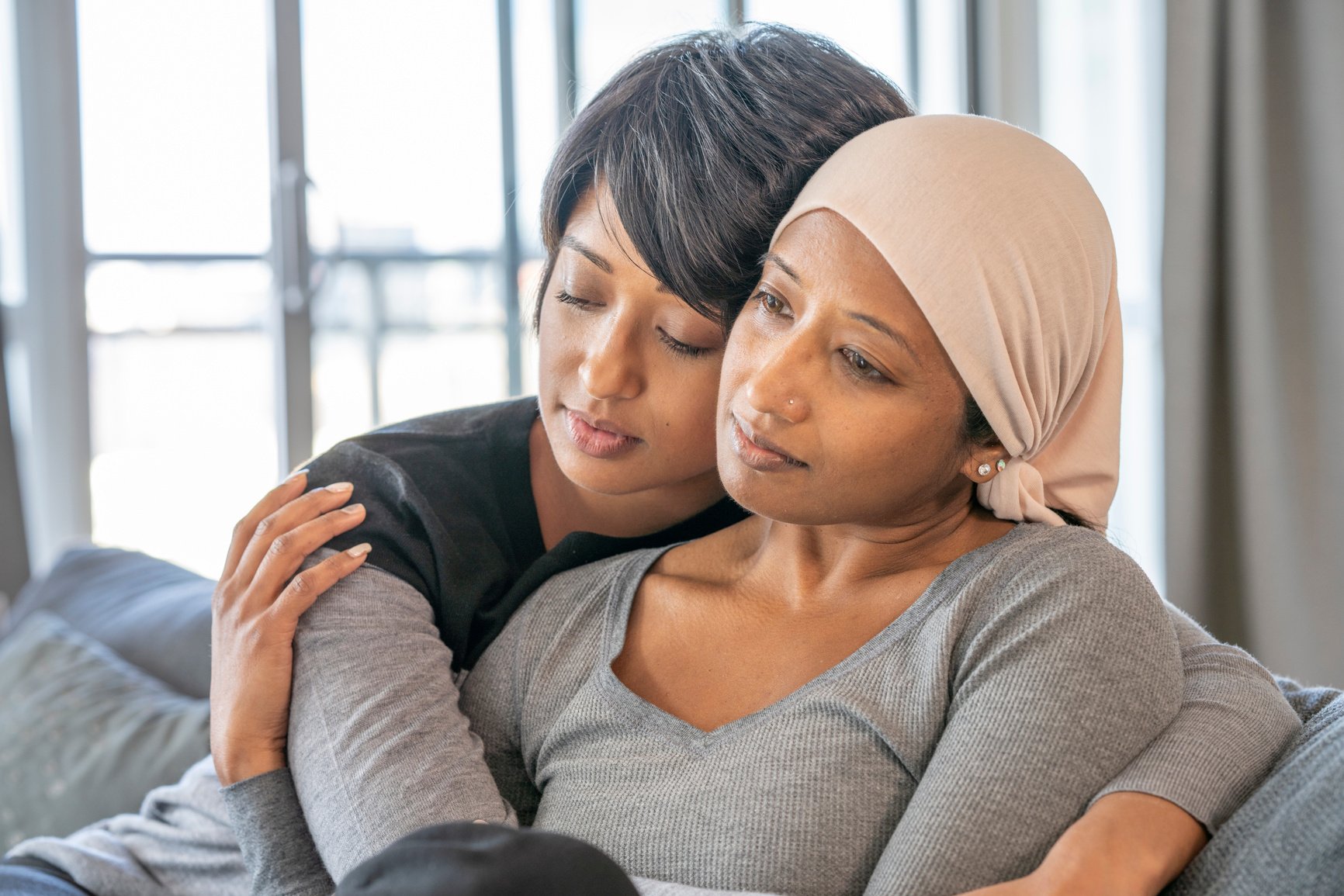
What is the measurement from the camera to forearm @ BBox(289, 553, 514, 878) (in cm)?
97

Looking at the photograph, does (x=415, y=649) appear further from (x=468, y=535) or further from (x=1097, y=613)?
(x=1097, y=613)

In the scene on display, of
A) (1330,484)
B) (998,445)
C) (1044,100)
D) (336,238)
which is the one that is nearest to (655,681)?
(998,445)

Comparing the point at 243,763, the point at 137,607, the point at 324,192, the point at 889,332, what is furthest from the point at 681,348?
the point at 324,192

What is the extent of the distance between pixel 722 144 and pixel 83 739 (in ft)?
4.15

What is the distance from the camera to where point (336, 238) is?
3420 millimetres

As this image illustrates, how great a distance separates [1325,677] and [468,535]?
208cm

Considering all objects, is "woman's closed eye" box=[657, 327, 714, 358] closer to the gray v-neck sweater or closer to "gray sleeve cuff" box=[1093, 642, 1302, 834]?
the gray v-neck sweater

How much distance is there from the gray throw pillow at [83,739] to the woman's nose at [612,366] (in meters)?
0.86

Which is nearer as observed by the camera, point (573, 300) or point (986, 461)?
point (986, 461)

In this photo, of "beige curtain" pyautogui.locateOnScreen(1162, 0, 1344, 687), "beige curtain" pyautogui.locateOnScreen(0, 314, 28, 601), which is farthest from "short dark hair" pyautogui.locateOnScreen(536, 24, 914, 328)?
"beige curtain" pyautogui.locateOnScreen(0, 314, 28, 601)

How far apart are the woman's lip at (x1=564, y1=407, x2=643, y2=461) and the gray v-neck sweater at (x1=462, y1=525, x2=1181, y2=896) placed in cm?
22

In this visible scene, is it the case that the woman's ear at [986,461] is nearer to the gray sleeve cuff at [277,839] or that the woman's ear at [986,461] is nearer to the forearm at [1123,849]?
the forearm at [1123,849]

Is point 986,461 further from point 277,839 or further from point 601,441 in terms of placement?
point 277,839

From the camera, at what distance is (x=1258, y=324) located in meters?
2.59
